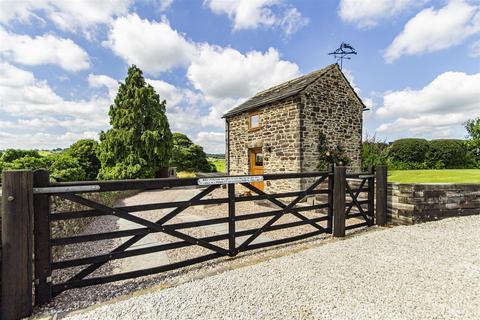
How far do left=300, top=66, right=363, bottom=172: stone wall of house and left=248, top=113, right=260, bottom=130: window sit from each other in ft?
8.63

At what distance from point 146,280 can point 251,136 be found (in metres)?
9.21

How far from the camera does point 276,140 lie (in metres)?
10.6

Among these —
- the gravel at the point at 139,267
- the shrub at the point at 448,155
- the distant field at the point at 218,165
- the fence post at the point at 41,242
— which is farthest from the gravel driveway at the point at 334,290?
the distant field at the point at 218,165

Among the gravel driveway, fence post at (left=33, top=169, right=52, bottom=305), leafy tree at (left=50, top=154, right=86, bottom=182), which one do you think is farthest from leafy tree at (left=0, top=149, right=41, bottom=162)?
the gravel driveway

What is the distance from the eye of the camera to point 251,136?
1205 cm

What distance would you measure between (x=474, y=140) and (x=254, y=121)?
60.6 feet

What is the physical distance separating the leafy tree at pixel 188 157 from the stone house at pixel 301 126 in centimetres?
1864

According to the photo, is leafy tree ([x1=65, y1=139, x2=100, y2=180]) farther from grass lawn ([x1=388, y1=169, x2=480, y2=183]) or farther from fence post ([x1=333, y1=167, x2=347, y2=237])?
grass lawn ([x1=388, y1=169, x2=480, y2=183])

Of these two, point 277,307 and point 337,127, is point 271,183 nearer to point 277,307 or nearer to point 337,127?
point 337,127

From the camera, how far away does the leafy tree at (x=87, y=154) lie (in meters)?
17.5

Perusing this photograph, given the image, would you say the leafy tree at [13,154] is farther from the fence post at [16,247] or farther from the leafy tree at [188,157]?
the leafy tree at [188,157]

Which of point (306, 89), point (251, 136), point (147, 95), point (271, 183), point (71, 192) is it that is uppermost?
point (147, 95)

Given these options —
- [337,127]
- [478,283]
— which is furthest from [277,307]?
[337,127]

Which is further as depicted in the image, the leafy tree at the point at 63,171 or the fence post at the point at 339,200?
the leafy tree at the point at 63,171
